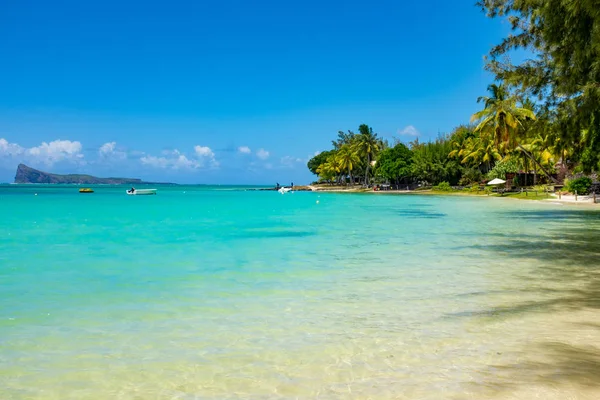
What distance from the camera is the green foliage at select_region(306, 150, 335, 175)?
15000 cm

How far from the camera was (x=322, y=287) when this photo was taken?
34.0 ft

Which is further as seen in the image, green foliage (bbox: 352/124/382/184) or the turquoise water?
green foliage (bbox: 352/124/382/184)

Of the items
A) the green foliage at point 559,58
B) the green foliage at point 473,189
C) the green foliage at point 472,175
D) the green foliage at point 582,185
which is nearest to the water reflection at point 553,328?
the green foliage at point 559,58

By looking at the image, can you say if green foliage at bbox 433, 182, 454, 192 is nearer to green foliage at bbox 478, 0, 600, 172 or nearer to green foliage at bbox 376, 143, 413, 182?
green foliage at bbox 376, 143, 413, 182

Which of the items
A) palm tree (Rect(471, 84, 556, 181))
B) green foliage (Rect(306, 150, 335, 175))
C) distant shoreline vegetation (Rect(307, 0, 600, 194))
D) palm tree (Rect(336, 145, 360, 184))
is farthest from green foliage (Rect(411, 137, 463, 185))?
green foliage (Rect(306, 150, 335, 175))

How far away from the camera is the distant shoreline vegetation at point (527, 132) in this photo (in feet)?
34.9

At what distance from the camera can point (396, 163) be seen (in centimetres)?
9338

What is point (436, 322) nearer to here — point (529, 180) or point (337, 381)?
point (337, 381)

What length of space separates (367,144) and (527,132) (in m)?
90.0

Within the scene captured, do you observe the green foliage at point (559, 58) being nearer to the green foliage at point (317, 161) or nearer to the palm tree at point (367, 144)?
the palm tree at point (367, 144)

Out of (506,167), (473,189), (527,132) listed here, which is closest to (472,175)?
(473,189)

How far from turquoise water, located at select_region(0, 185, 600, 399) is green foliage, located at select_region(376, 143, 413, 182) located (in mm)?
77747

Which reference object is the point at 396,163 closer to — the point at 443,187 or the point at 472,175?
the point at 443,187

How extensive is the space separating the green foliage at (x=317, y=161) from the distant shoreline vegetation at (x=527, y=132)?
0.32 meters
